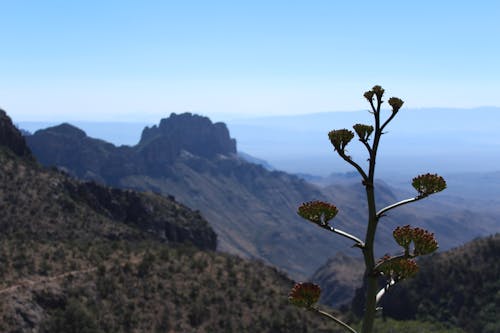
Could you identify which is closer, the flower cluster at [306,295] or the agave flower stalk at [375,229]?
the agave flower stalk at [375,229]

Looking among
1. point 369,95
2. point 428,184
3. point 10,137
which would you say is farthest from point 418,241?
point 10,137

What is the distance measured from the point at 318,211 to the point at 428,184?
147cm

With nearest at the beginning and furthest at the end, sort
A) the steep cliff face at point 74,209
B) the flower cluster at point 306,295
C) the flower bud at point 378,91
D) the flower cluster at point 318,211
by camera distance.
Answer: the flower bud at point 378,91 → the flower cluster at point 306,295 → the flower cluster at point 318,211 → the steep cliff face at point 74,209

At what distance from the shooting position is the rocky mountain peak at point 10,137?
100 m

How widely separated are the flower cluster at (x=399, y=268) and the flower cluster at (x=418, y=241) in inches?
6.8

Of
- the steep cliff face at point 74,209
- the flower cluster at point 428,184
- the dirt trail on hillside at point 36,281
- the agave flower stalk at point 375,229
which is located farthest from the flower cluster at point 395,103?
the steep cliff face at point 74,209

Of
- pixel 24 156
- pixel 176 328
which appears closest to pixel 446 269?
pixel 176 328

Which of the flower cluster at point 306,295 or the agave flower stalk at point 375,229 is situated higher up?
the agave flower stalk at point 375,229

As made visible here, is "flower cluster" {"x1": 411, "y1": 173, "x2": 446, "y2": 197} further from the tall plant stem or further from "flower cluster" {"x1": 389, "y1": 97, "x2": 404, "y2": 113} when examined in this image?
"flower cluster" {"x1": 389, "y1": 97, "x2": 404, "y2": 113}

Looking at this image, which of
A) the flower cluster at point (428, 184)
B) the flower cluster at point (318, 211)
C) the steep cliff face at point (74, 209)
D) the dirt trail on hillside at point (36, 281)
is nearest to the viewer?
the flower cluster at point (428, 184)

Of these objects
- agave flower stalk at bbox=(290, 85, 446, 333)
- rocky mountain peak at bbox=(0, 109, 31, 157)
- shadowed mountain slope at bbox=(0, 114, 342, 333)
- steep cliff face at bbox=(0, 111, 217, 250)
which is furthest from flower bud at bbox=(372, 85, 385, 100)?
rocky mountain peak at bbox=(0, 109, 31, 157)

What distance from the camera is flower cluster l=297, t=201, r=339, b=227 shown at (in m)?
7.69

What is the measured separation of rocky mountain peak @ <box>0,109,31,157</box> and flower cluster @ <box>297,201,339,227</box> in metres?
101

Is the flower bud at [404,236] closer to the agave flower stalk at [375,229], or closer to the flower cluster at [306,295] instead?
the agave flower stalk at [375,229]
